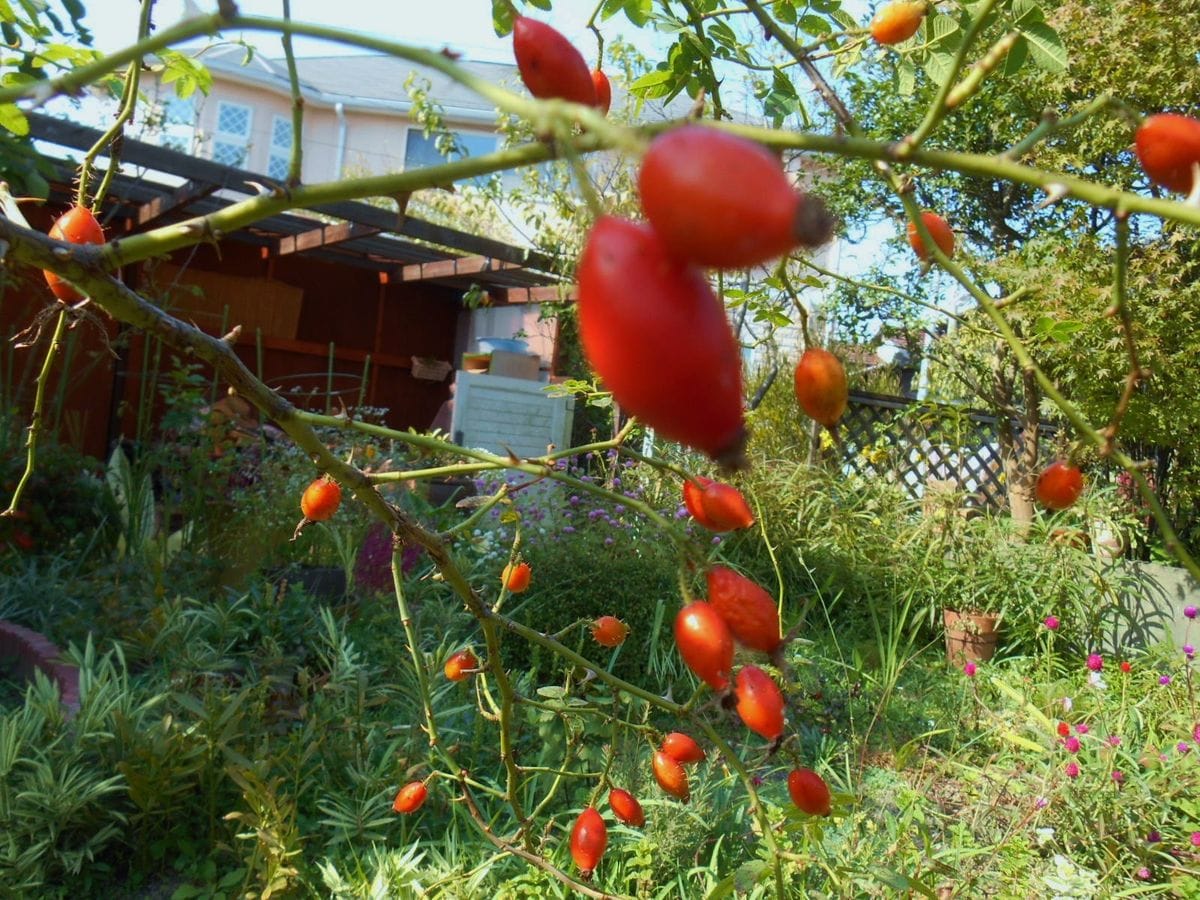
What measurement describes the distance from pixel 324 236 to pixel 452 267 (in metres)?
1.06

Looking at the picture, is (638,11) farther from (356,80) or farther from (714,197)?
(356,80)

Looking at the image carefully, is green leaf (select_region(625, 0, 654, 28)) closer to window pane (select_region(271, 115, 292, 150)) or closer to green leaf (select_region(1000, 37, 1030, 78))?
green leaf (select_region(1000, 37, 1030, 78))

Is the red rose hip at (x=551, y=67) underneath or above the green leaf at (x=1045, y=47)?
underneath

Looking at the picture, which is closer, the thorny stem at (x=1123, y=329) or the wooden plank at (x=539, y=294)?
the thorny stem at (x=1123, y=329)

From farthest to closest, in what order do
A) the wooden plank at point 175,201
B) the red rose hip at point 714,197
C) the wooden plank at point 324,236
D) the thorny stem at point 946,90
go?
the wooden plank at point 324,236 < the wooden plank at point 175,201 < the thorny stem at point 946,90 < the red rose hip at point 714,197

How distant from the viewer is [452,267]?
7.14m

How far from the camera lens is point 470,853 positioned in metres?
2.28

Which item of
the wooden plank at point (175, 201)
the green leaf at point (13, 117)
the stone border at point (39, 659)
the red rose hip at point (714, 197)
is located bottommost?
the stone border at point (39, 659)

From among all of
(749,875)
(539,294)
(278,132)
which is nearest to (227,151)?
(278,132)

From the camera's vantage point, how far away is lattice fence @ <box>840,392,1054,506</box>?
5828mm

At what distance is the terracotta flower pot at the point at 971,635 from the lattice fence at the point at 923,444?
4.85 ft

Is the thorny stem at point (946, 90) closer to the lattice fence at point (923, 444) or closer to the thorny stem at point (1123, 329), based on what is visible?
the thorny stem at point (1123, 329)

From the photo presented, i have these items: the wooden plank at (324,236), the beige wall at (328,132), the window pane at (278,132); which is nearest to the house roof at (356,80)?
the beige wall at (328,132)

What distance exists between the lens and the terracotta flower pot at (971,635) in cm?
421
